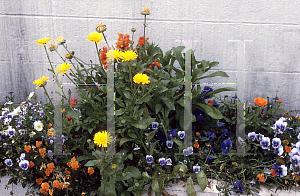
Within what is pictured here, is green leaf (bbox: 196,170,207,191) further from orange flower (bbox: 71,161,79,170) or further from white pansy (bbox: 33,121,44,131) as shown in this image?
white pansy (bbox: 33,121,44,131)

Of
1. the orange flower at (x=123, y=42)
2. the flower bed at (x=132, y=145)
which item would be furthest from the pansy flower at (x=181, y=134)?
the orange flower at (x=123, y=42)

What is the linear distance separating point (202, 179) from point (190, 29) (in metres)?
1.37

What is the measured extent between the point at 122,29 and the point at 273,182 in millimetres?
1781

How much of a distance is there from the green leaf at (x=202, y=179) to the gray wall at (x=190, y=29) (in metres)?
1.09

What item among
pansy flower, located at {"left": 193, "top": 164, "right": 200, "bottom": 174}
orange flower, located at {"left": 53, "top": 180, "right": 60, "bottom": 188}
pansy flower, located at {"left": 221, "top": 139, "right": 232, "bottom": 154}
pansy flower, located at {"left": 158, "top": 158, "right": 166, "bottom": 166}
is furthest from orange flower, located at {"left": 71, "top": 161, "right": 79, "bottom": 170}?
pansy flower, located at {"left": 221, "top": 139, "right": 232, "bottom": 154}

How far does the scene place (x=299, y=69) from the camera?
7.59 ft

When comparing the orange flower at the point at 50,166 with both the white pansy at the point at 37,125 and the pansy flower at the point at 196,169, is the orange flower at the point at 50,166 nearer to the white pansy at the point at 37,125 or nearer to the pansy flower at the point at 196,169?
the white pansy at the point at 37,125

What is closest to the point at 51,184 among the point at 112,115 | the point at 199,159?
the point at 112,115

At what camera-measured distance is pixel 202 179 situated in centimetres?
155

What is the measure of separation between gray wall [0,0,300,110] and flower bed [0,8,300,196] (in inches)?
19.3

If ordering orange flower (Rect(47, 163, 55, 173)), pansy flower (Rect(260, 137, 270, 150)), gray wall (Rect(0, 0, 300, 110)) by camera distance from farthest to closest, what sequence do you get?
gray wall (Rect(0, 0, 300, 110)) < pansy flower (Rect(260, 137, 270, 150)) < orange flower (Rect(47, 163, 55, 173))

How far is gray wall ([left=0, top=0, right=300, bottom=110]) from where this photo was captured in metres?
2.22

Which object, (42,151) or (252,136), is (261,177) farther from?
(42,151)

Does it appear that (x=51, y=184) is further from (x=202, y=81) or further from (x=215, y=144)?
(x=202, y=81)
